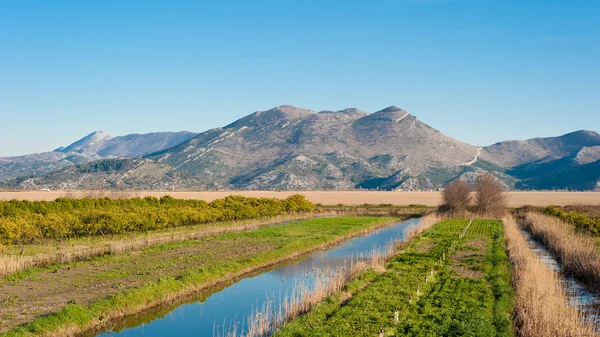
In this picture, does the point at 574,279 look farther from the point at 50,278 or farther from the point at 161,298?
the point at 50,278

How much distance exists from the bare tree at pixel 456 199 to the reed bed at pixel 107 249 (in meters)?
39.8

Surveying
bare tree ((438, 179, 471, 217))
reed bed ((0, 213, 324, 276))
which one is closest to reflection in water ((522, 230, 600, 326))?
reed bed ((0, 213, 324, 276))

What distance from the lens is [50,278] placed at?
29547 mm

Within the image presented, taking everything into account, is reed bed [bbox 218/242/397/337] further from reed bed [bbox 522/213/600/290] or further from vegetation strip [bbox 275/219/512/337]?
reed bed [bbox 522/213/600/290]

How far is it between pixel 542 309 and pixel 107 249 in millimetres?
33865

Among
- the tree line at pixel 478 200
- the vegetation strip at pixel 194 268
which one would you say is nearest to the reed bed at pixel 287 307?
the vegetation strip at pixel 194 268

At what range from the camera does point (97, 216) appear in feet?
162

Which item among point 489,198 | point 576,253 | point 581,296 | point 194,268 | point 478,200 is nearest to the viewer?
point 581,296

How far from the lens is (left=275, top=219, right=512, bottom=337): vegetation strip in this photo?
19.1 meters

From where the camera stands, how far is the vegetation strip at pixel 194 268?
21328 millimetres

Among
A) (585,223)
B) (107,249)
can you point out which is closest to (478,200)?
(585,223)

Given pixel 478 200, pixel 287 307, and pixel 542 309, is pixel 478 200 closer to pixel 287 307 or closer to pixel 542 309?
pixel 542 309

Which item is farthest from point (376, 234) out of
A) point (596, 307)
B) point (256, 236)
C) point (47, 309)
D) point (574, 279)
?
point (47, 309)

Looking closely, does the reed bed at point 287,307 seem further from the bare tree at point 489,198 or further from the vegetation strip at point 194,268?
the bare tree at point 489,198
